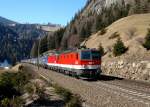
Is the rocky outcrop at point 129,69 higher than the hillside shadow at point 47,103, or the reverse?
the rocky outcrop at point 129,69

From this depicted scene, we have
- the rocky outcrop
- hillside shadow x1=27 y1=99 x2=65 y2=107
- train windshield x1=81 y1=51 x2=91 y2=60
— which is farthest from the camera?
train windshield x1=81 y1=51 x2=91 y2=60

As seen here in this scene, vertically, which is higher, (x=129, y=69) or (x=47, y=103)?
(x=129, y=69)

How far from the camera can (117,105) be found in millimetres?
18234

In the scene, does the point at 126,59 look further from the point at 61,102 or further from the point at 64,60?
the point at 61,102

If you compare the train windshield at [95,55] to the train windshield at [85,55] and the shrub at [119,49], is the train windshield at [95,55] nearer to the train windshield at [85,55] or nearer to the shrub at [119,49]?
the train windshield at [85,55]

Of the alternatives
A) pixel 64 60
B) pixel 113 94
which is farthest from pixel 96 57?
pixel 113 94

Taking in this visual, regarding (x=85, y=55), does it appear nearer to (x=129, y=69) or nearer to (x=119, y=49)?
(x=129, y=69)

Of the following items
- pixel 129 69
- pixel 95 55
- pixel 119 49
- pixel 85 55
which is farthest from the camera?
pixel 119 49

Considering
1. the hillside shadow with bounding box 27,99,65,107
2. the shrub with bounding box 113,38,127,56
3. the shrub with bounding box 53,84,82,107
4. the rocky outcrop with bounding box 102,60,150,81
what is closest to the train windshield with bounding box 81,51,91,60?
the rocky outcrop with bounding box 102,60,150,81

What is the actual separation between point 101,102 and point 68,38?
14205cm

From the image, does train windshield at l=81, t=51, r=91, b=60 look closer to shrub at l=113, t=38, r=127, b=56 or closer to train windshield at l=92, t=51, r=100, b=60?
train windshield at l=92, t=51, r=100, b=60

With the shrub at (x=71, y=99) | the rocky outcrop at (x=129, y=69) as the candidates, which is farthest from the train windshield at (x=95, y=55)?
the shrub at (x=71, y=99)

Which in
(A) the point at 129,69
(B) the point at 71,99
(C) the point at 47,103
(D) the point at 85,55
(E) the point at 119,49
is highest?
(E) the point at 119,49

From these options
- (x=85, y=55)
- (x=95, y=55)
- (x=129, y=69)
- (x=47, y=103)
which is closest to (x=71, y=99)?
(x=47, y=103)
